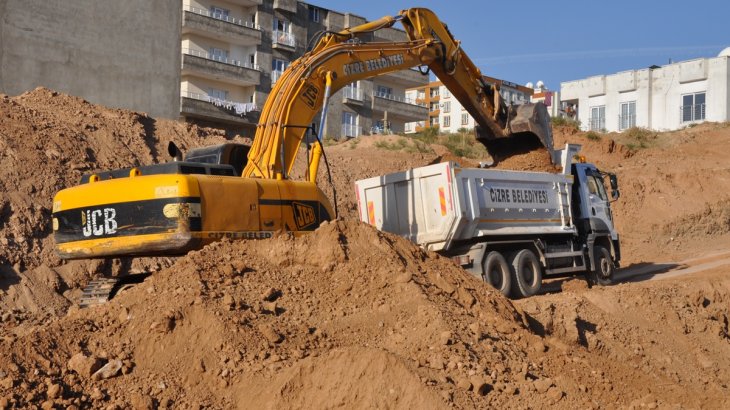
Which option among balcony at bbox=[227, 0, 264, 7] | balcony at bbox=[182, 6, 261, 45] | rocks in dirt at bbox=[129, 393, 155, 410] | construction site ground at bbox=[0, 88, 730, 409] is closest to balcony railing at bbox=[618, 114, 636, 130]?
balcony at bbox=[182, 6, 261, 45]

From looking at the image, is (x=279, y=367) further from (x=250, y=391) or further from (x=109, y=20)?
(x=109, y=20)

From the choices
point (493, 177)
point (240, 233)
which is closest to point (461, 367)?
point (240, 233)

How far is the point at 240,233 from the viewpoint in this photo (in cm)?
1019

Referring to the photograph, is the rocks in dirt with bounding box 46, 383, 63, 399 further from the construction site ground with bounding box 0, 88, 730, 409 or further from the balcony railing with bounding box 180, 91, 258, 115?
the balcony railing with bounding box 180, 91, 258, 115

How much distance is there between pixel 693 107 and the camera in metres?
47.1

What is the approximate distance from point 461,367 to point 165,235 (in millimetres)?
4044

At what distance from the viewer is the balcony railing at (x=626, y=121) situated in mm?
49406

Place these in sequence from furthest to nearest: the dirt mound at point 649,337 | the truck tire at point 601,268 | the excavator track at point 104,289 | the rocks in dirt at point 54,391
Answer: the truck tire at point 601,268 < the excavator track at point 104,289 < the dirt mound at point 649,337 < the rocks in dirt at point 54,391

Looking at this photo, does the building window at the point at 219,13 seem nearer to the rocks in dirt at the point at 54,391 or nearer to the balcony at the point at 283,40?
the balcony at the point at 283,40

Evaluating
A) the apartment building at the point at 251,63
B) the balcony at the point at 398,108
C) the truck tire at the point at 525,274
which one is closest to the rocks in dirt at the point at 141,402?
the truck tire at the point at 525,274

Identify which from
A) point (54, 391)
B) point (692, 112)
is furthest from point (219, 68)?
point (54, 391)

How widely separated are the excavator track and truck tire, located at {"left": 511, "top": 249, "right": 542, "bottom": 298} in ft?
22.4

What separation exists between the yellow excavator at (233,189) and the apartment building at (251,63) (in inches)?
1055

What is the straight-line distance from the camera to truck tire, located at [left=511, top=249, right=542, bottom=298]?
14.7 meters
